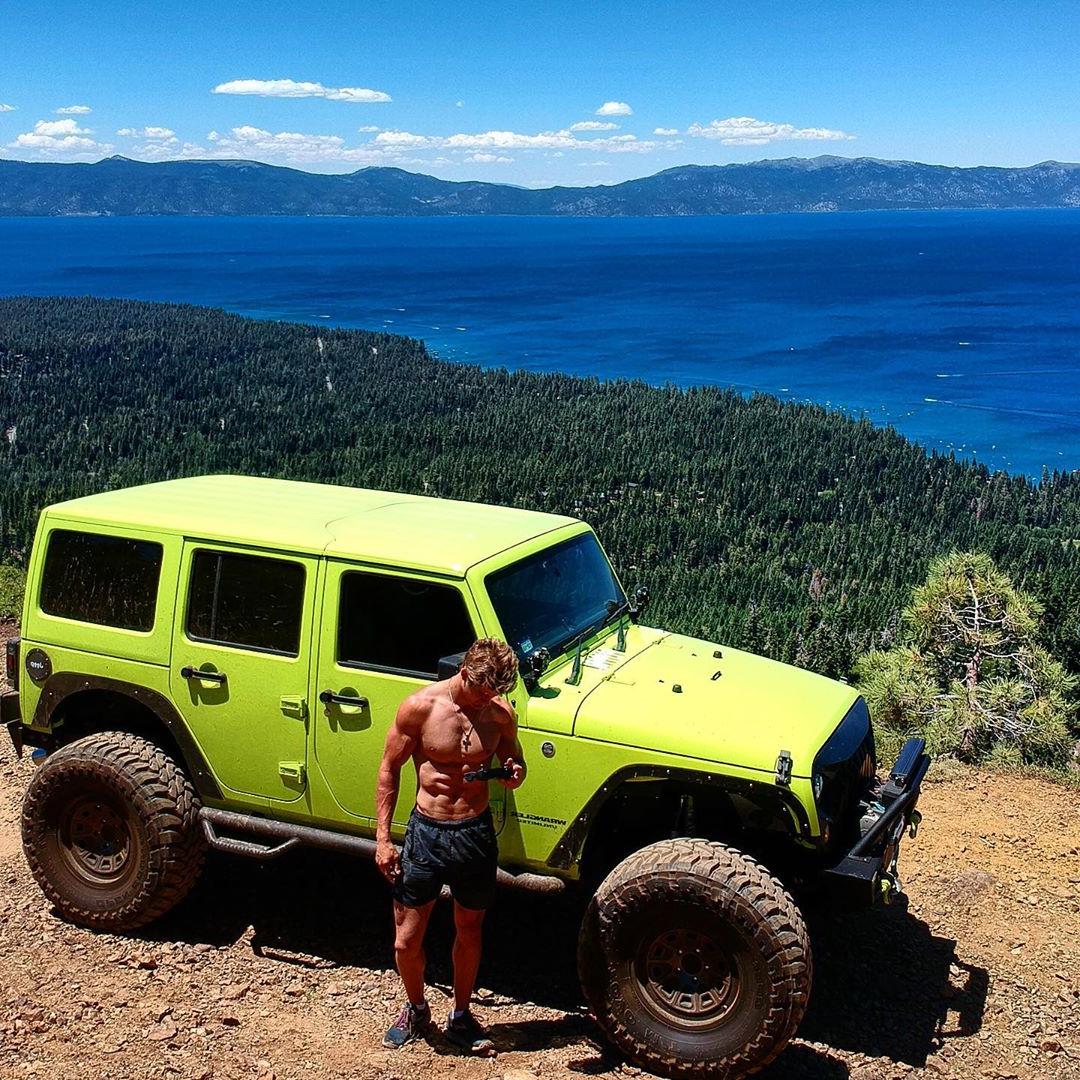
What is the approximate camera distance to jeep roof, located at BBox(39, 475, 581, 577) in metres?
5.86

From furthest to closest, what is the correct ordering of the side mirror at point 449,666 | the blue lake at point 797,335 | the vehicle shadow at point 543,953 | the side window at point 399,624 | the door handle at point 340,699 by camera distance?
the blue lake at point 797,335, the door handle at point 340,699, the side window at point 399,624, the vehicle shadow at point 543,953, the side mirror at point 449,666

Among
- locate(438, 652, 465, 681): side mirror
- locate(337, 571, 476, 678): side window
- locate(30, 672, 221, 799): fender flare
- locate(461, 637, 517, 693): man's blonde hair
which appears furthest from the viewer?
locate(30, 672, 221, 799): fender flare

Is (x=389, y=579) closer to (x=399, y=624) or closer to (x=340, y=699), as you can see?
(x=399, y=624)

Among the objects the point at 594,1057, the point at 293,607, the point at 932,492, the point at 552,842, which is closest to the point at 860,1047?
the point at 594,1057

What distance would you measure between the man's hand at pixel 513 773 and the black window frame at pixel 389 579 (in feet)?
2.07

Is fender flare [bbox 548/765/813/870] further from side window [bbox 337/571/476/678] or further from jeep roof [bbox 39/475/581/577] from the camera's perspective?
jeep roof [bbox 39/475/581/577]

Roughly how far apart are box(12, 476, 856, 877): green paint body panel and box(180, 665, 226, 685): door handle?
0.13 feet

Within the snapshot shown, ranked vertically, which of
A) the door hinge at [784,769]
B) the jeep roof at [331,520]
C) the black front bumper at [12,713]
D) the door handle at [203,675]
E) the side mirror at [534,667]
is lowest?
the black front bumper at [12,713]

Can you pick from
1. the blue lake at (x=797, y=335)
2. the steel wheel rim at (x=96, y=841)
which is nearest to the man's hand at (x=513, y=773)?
the steel wheel rim at (x=96, y=841)

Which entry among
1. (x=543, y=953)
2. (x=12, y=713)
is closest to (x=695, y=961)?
(x=543, y=953)

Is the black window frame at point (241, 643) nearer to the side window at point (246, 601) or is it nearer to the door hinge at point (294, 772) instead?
the side window at point (246, 601)

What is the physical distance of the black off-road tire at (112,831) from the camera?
608 cm

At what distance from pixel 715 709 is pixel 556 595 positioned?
A: 3.95ft

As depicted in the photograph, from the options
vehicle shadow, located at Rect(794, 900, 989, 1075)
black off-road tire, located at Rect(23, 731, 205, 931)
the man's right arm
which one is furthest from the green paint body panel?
vehicle shadow, located at Rect(794, 900, 989, 1075)
